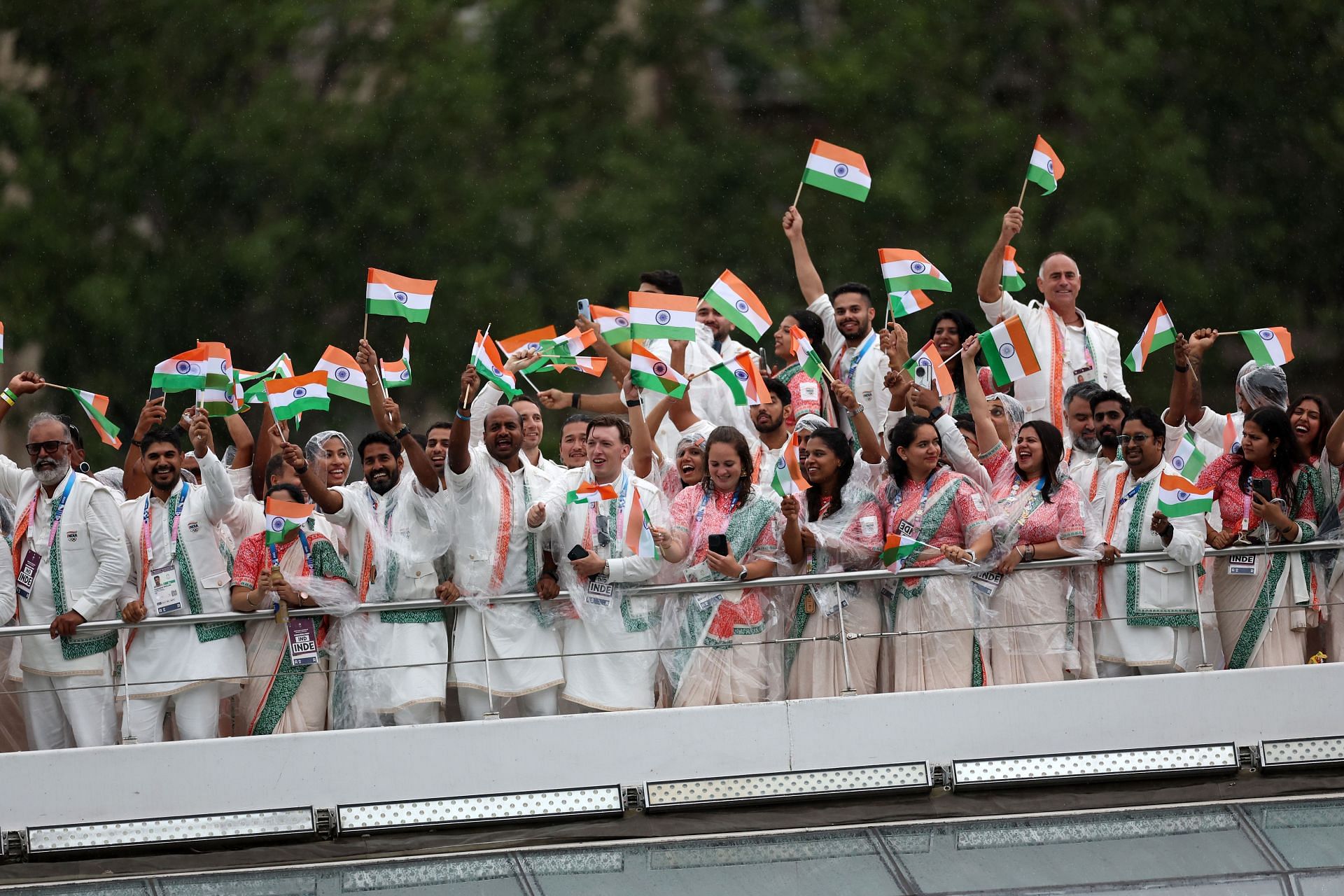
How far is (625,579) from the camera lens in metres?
9.56

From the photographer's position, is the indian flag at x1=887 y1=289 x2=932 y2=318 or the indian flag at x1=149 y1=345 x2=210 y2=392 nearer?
the indian flag at x1=149 y1=345 x2=210 y2=392

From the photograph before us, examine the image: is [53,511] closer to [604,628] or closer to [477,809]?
[477,809]

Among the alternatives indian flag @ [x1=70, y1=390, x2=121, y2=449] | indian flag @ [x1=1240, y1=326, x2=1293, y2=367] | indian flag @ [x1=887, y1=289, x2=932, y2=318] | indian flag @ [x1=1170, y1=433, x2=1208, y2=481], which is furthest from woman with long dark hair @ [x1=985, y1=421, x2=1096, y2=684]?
indian flag @ [x1=70, y1=390, x2=121, y2=449]

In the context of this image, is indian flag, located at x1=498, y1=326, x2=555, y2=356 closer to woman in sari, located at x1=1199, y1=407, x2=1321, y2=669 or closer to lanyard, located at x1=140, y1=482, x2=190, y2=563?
lanyard, located at x1=140, y1=482, x2=190, y2=563

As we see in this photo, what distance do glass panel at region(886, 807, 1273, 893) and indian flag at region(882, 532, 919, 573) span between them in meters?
1.21

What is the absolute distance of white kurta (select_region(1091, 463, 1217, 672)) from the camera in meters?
9.74

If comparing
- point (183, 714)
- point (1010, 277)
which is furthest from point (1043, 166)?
point (183, 714)

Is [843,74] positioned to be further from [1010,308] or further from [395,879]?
[395,879]

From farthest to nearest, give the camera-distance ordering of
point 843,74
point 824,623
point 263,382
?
point 843,74 → point 263,382 → point 824,623

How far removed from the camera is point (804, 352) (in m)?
11.5

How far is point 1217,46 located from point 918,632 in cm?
1331

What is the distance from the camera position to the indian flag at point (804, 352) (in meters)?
11.4

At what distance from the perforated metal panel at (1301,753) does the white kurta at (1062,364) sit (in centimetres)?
232

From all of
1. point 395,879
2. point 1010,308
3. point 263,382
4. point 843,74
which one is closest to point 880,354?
point 1010,308
